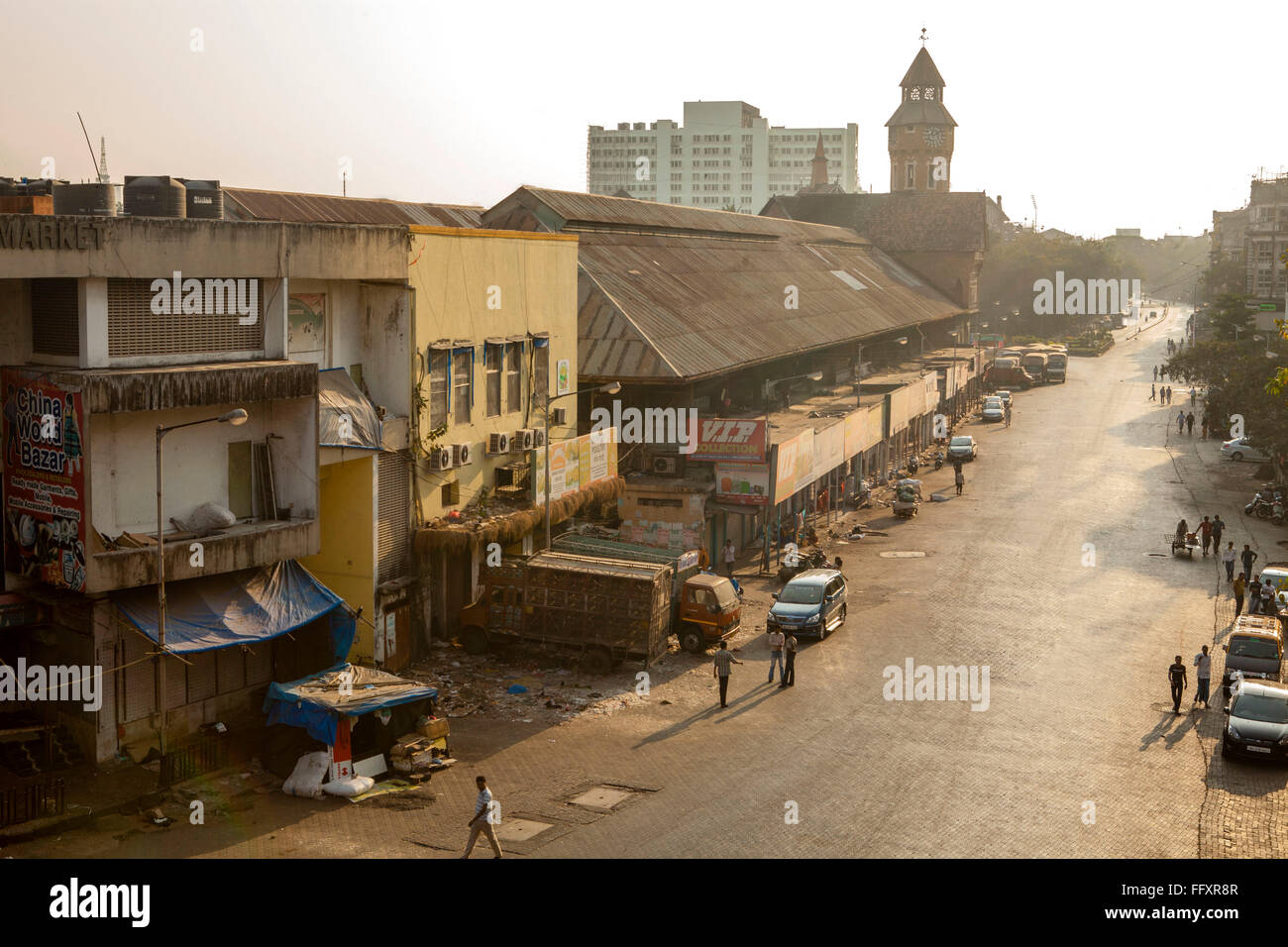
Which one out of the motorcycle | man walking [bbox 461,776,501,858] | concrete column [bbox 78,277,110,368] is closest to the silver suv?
man walking [bbox 461,776,501,858]

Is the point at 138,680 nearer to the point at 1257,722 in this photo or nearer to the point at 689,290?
the point at 1257,722

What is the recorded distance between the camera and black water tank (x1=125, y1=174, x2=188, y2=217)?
2738cm

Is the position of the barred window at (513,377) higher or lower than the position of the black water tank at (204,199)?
lower

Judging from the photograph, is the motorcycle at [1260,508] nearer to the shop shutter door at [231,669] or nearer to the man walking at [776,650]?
the man walking at [776,650]

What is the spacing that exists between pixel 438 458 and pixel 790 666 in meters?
10.4

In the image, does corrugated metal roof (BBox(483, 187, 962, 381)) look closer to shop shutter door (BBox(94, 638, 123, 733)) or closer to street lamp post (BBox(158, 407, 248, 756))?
street lamp post (BBox(158, 407, 248, 756))

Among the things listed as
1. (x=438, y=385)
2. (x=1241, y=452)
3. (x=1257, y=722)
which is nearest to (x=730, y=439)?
(x=438, y=385)

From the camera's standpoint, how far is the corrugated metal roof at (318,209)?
3750 cm

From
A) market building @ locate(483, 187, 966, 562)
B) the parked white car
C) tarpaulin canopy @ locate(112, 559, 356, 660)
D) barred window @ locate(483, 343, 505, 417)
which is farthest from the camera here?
the parked white car

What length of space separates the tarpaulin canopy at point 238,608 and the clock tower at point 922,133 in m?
114

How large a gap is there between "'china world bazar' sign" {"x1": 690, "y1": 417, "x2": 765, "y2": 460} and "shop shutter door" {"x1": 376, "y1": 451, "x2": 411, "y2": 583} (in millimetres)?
15245

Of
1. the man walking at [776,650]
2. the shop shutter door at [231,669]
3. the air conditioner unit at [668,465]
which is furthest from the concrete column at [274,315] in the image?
the air conditioner unit at [668,465]

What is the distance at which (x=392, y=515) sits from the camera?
105 ft
